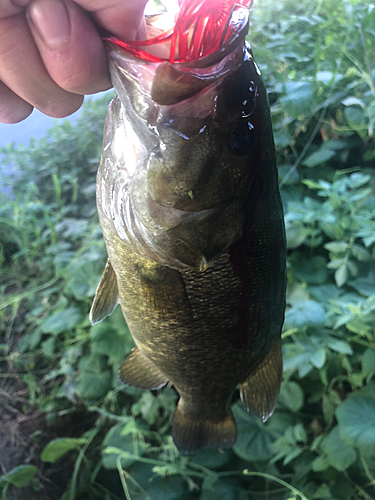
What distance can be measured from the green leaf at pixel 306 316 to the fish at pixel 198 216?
390mm

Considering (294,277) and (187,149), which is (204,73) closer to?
(187,149)

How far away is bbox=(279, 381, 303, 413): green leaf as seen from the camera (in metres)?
1.41

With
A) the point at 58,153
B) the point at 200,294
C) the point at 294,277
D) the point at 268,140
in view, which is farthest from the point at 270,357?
the point at 58,153

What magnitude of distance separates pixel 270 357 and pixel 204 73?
69cm

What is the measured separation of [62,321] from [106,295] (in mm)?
1261

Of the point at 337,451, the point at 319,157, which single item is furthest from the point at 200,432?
the point at 319,157

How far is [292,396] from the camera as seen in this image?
143 centimetres

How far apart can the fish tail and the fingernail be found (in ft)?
3.17

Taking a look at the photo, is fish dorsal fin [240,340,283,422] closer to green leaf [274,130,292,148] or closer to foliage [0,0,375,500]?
foliage [0,0,375,500]

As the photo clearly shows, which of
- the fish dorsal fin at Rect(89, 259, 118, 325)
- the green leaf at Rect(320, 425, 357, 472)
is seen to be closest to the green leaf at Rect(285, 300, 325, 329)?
the green leaf at Rect(320, 425, 357, 472)

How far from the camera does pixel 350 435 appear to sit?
48.4 inches

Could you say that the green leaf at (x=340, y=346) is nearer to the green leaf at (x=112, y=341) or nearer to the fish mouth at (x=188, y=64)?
the green leaf at (x=112, y=341)

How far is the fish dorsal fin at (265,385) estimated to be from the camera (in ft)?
2.86

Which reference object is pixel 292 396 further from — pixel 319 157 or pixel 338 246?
pixel 319 157
